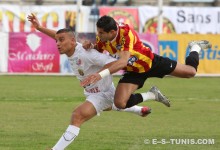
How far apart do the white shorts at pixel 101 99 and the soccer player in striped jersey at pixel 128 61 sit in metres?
0.32

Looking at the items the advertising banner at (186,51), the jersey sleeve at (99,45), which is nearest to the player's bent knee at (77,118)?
the jersey sleeve at (99,45)

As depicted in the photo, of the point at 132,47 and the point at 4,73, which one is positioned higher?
the point at 132,47

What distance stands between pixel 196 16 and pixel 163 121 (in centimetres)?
2723

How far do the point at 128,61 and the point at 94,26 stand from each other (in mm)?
27892

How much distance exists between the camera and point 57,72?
29.6 meters

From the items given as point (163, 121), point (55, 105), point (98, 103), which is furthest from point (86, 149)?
point (55, 105)

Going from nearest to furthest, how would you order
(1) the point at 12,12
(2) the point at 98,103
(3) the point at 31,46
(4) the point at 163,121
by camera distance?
1. (2) the point at 98,103
2. (4) the point at 163,121
3. (3) the point at 31,46
4. (1) the point at 12,12

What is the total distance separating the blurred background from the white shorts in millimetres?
17030

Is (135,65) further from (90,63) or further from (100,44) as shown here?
(90,63)

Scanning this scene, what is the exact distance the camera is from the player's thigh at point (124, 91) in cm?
1186

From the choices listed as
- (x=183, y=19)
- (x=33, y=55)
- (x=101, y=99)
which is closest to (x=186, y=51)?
(x=33, y=55)

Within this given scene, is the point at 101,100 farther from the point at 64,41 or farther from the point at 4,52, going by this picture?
the point at 4,52

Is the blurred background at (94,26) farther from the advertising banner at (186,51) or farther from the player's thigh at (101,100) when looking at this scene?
the player's thigh at (101,100)

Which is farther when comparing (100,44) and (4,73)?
(4,73)
